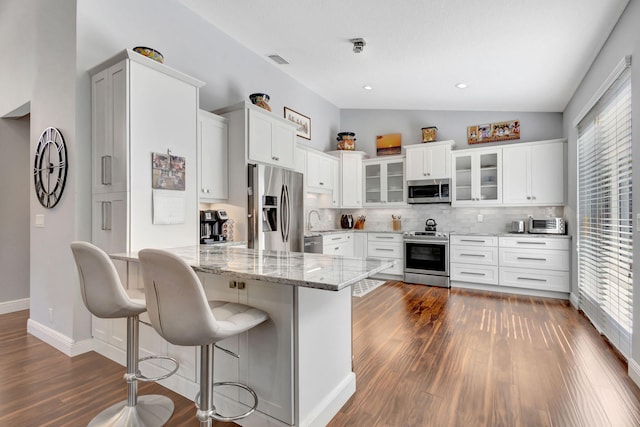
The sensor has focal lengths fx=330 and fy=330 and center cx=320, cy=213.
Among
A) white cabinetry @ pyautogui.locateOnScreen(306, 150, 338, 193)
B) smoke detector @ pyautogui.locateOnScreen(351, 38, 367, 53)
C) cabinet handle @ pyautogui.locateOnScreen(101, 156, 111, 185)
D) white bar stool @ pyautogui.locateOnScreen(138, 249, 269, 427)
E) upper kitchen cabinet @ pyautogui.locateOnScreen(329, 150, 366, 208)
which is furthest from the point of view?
upper kitchen cabinet @ pyautogui.locateOnScreen(329, 150, 366, 208)

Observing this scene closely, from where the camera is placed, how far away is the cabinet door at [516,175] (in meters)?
4.84

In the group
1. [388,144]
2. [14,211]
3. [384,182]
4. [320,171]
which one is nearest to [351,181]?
[384,182]

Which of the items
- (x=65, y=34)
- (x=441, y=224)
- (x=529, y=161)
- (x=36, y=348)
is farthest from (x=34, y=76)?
(x=529, y=161)

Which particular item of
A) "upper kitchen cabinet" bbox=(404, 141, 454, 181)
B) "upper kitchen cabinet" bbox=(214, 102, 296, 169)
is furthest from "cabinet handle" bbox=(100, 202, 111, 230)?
"upper kitchen cabinet" bbox=(404, 141, 454, 181)

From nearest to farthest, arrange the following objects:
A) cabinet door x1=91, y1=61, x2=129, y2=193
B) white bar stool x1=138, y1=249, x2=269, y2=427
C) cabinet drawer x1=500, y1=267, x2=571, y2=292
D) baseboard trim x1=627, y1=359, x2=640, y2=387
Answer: white bar stool x1=138, y1=249, x2=269, y2=427
baseboard trim x1=627, y1=359, x2=640, y2=387
cabinet door x1=91, y1=61, x2=129, y2=193
cabinet drawer x1=500, y1=267, x2=571, y2=292

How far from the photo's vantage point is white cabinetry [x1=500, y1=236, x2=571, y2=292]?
173 inches

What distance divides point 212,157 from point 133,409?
2.30 m

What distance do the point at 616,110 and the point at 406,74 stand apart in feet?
7.74

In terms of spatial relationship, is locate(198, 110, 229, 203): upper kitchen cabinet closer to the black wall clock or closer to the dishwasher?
the black wall clock

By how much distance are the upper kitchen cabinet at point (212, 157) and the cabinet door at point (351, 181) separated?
9.51 feet

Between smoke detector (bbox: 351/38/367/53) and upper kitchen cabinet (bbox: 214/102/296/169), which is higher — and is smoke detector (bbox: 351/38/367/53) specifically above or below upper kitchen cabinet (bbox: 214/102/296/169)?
above

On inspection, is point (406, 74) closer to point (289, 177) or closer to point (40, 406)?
point (289, 177)

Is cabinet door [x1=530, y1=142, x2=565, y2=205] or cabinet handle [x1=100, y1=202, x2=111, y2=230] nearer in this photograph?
cabinet handle [x1=100, y1=202, x2=111, y2=230]

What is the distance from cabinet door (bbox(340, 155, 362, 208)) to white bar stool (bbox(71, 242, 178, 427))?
14.9ft
